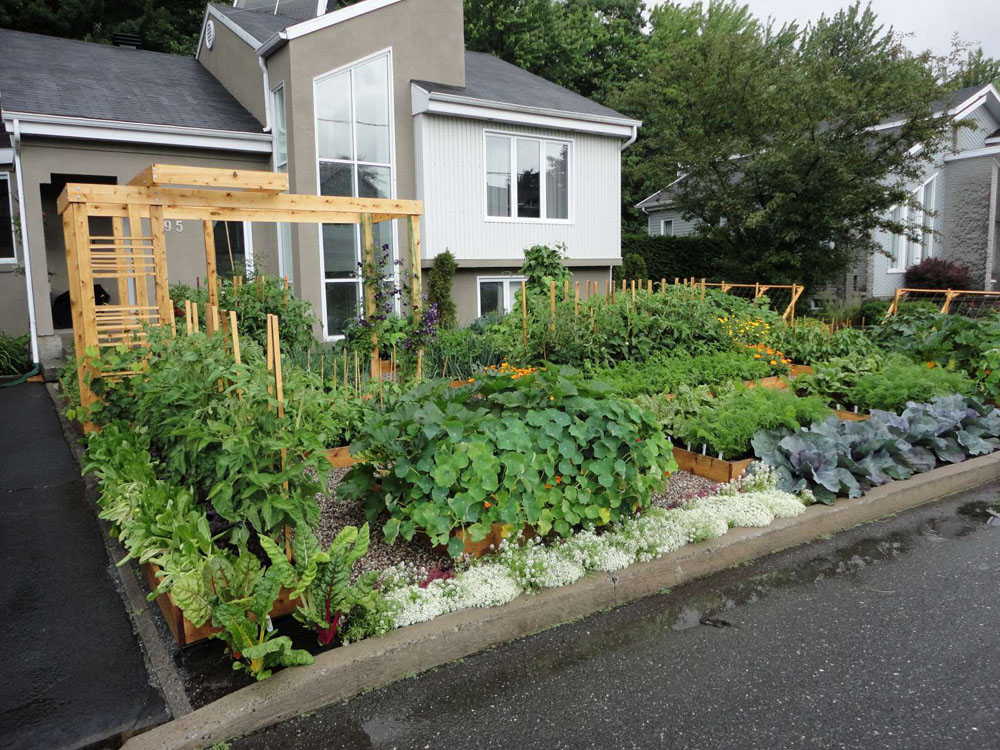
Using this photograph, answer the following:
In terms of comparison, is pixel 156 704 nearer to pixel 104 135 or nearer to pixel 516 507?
pixel 516 507

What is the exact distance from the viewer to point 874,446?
5156 mm

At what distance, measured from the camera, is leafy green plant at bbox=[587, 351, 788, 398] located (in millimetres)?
6582

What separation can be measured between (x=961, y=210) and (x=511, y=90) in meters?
14.4

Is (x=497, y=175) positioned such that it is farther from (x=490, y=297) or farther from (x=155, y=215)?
(x=155, y=215)

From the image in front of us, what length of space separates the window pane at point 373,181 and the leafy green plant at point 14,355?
5511mm

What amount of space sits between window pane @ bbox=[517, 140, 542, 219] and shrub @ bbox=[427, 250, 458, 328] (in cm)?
211

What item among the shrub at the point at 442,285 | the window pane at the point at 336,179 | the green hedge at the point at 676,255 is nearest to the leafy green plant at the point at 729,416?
the shrub at the point at 442,285

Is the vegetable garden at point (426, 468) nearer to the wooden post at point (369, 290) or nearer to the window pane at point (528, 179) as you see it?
the wooden post at point (369, 290)

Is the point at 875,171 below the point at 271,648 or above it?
above

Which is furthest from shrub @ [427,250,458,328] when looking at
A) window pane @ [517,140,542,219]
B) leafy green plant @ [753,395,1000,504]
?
leafy green plant @ [753,395,1000,504]

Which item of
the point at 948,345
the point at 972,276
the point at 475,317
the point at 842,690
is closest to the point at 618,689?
the point at 842,690

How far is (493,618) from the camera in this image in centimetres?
328

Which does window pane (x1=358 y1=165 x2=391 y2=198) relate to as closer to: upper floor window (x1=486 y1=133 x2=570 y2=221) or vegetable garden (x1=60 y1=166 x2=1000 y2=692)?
upper floor window (x1=486 y1=133 x2=570 y2=221)

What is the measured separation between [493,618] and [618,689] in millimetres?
644
